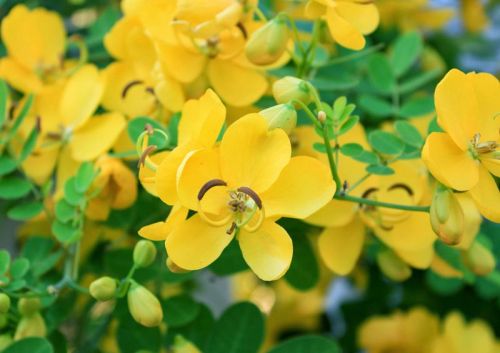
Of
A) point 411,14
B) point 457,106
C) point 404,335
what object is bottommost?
point 404,335

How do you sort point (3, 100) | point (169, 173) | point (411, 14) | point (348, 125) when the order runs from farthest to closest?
point (411, 14) < point (3, 100) < point (348, 125) < point (169, 173)

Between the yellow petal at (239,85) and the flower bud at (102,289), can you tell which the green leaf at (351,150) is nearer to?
the yellow petal at (239,85)

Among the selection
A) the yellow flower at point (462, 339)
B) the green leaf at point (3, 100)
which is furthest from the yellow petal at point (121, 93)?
the yellow flower at point (462, 339)

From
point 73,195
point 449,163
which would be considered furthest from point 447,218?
point 73,195

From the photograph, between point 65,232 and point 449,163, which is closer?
point 449,163

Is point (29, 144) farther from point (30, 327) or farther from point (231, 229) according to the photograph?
point (231, 229)

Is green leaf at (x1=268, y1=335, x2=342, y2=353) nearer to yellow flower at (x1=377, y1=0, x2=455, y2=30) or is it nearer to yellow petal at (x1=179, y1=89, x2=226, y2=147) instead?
yellow petal at (x1=179, y1=89, x2=226, y2=147)

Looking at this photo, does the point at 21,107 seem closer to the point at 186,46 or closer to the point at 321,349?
the point at 186,46
